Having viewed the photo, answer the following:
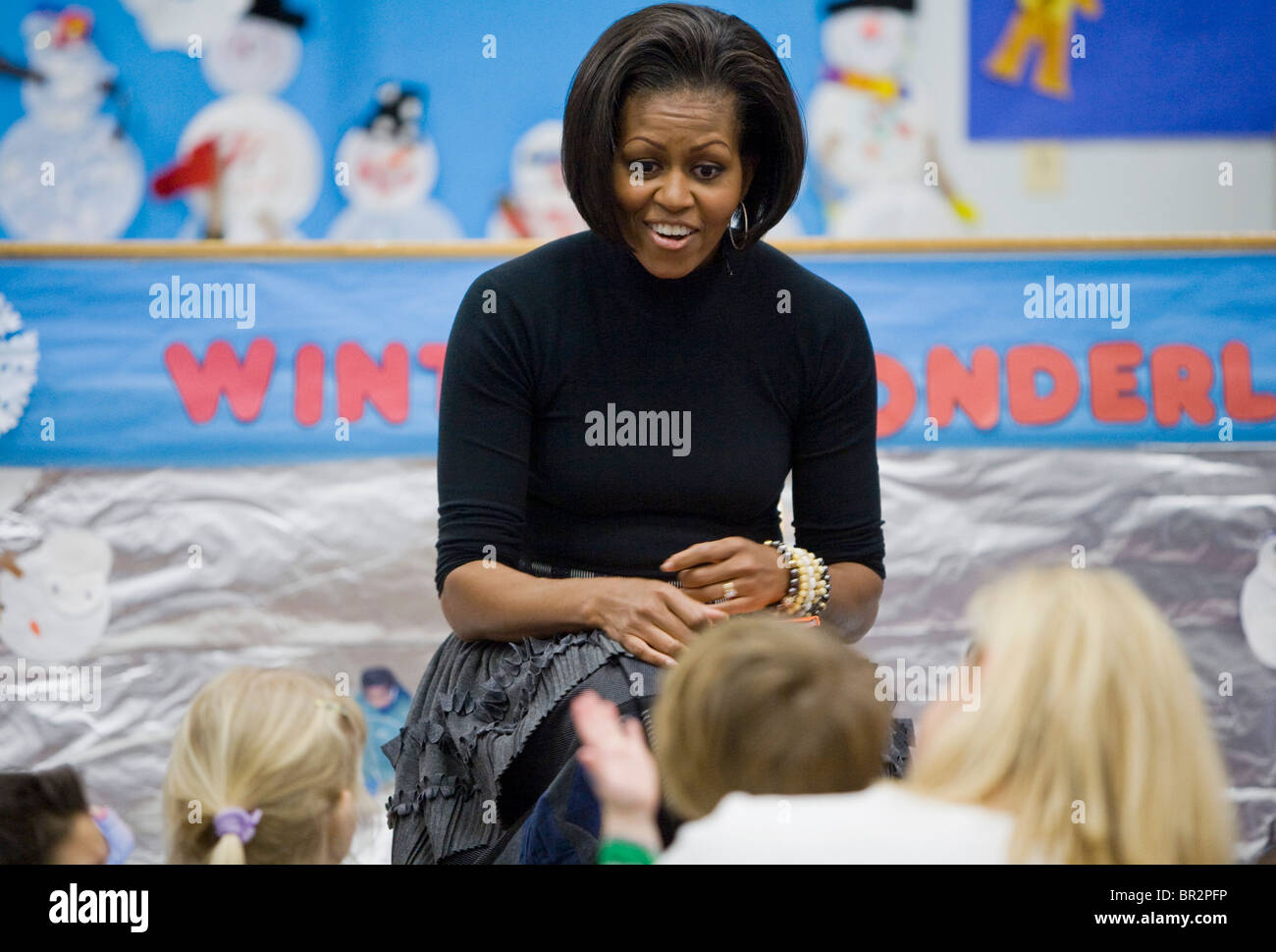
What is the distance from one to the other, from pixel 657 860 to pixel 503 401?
25.8 inches

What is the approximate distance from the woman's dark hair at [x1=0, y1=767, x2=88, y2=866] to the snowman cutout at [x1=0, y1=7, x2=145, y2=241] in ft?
4.48

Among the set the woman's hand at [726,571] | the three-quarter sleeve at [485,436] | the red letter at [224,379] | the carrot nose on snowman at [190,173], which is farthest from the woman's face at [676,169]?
the carrot nose on snowman at [190,173]

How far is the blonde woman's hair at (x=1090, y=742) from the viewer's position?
1.32 metres

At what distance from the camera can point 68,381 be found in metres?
2.83

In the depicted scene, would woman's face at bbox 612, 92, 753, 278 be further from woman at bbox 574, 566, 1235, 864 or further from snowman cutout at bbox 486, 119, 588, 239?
snowman cutout at bbox 486, 119, 588, 239

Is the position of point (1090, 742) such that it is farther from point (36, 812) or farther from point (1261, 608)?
point (1261, 608)

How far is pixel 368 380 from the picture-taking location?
2.85m

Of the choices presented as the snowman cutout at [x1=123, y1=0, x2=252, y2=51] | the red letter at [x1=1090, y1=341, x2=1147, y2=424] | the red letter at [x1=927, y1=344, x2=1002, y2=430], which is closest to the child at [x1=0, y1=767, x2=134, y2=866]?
the snowman cutout at [x1=123, y1=0, x2=252, y2=51]

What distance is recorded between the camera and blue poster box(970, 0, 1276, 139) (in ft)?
9.41

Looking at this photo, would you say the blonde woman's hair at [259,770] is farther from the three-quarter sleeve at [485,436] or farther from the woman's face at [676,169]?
the woman's face at [676,169]
